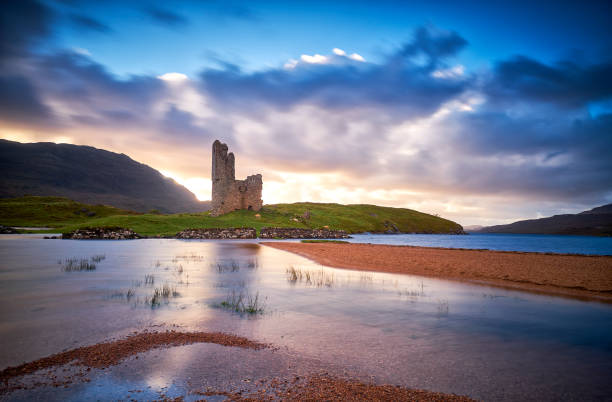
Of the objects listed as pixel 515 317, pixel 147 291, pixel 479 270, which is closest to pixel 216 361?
pixel 147 291

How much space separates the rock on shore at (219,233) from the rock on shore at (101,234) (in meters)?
7.80

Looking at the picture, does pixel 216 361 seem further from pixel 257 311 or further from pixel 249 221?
pixel 249 221

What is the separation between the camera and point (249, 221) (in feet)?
228

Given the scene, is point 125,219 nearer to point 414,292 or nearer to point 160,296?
point 160,296

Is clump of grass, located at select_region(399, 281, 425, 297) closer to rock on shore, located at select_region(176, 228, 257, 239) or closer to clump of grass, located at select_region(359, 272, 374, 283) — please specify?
clump of grass, located at select_region(359, 272, 374, 283)

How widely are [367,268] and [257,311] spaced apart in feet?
42.9

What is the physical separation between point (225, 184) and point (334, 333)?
67.9 meters

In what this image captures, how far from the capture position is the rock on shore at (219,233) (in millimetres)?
53875

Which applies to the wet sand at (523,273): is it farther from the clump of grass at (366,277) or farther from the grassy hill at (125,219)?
the grassy hill at (125,219)

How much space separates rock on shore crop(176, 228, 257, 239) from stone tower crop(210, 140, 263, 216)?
51.0 ft

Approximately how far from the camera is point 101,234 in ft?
155

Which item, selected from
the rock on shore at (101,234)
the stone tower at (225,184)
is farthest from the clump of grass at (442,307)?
the stone tower at (225,184)

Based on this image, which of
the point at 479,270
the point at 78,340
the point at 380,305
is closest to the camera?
the point at 78,340

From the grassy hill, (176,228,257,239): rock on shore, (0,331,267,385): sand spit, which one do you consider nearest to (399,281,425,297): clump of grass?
(0,331,267,385): sand spit
